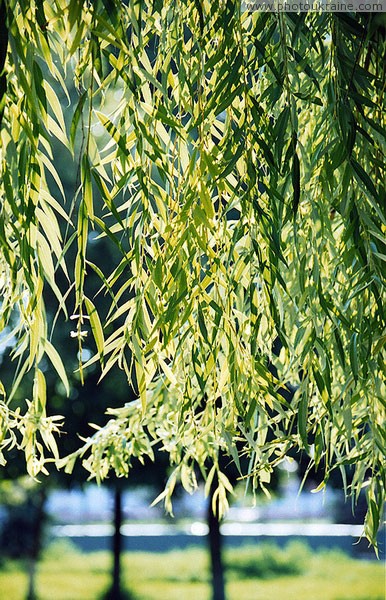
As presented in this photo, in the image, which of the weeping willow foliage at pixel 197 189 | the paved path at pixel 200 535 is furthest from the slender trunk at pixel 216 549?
the weeping willow foliage at pixel 197 189

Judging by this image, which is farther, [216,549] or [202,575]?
[202,575]

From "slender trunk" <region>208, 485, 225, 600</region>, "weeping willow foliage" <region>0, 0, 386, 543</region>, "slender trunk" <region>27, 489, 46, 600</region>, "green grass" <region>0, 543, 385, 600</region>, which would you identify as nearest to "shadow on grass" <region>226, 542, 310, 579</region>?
"green grass" <region>0, 543, 385, 600</region>

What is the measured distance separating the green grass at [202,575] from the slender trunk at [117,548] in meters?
0.07

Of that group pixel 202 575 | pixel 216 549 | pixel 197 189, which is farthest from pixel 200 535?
pixel 197 189

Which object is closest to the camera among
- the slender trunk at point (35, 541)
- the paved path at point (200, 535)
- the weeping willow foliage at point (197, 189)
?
the weeping willow foliage at point (197, 189)

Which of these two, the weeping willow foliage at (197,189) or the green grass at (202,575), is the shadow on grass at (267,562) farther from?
the weeping willow foliage at (197,189)

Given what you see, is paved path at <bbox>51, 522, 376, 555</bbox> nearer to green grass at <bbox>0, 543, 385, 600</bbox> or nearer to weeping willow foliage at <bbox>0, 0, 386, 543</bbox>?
green grass at <bbox>0, 543, 385, 600</bbox>

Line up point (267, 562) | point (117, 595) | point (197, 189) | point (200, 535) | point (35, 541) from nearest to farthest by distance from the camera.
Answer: point (197, 189) → point (117, 595) → point (35, 541) → point (200, 535) → point (267, 562)

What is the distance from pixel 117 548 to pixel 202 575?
2.38 ft

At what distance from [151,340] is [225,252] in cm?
21

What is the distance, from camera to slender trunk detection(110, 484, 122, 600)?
231 inches

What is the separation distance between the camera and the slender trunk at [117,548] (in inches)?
231

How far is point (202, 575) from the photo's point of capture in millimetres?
6164

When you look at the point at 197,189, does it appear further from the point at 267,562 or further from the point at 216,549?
the point at 267,562
